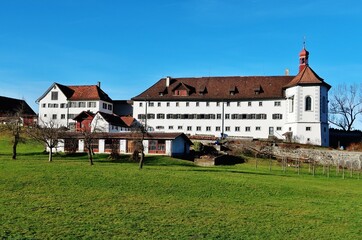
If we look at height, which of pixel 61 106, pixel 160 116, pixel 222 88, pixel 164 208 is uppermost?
pixel 222 88

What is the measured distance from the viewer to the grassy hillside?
13.6 meters

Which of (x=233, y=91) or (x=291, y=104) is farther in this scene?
(x=233, y=91)

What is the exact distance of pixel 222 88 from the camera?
68.1 meters

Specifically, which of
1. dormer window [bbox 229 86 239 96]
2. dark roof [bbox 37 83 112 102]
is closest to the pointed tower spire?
dormer window [bbox 229 86 239 96]

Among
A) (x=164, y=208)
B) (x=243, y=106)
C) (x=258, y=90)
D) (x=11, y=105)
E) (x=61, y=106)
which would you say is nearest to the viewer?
(x=164, y=208)

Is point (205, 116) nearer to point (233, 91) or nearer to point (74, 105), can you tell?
point (233, 91)

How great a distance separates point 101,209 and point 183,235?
197 inches

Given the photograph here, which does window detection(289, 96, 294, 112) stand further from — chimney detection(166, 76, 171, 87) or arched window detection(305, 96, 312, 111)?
chimney detection(166, 76, 171, 87)

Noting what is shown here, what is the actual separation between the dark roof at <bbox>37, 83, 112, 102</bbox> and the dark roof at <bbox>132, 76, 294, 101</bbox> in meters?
7.07

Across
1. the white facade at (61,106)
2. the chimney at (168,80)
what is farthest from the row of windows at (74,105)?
the chimney at (168,80)

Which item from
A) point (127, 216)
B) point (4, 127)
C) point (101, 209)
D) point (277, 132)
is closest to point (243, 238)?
point (127, 216)

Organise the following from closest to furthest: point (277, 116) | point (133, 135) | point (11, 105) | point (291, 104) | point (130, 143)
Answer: point (133, 135)
point (130, 143)
point (291, 104)
point (277, 116)
point (11, 105)

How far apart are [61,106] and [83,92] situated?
447cm

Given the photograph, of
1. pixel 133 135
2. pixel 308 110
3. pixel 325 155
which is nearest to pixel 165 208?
pixel 133 135
